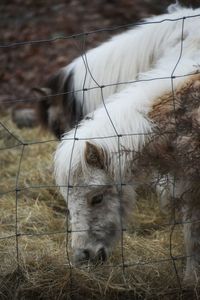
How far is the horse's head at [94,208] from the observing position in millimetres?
4266

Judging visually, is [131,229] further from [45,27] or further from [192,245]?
[45,27]

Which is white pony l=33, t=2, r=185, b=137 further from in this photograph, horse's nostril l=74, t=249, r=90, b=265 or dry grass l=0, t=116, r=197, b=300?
horse's nostril l=74, t=249, r=90, b=265

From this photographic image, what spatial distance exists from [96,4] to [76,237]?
883 cm

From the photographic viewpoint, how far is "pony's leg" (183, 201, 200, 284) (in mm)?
3912

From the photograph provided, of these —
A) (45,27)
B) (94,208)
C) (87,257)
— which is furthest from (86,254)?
(45,27)

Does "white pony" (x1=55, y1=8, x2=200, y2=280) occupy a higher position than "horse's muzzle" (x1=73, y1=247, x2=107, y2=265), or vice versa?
"white pony" (x1=55, y1=8, x2=200, y2=280)

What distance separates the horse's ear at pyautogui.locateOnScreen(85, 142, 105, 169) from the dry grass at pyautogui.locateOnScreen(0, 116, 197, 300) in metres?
0.30

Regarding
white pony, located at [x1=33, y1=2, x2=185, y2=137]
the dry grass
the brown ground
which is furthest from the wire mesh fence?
the brown ground

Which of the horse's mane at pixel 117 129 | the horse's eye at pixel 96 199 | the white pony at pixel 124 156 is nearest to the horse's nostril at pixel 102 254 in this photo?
the white pony at pixel 124 156

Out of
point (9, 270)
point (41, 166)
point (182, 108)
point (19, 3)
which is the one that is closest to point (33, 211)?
point (41, 166)

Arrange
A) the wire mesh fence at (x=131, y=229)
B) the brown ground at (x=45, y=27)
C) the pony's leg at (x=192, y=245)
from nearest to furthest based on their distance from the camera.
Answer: the wire mesh fence at (x=131, y=229)
the pony's leg at (x=192, y=245)
the brown ground at (x=45, y=27)

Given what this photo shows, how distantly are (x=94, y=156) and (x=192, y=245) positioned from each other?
0.83 meters

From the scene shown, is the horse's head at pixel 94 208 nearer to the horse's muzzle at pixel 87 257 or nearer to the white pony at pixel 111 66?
the horse's muzzle at pixel 87 257

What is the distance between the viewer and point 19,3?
13273 millimetres
